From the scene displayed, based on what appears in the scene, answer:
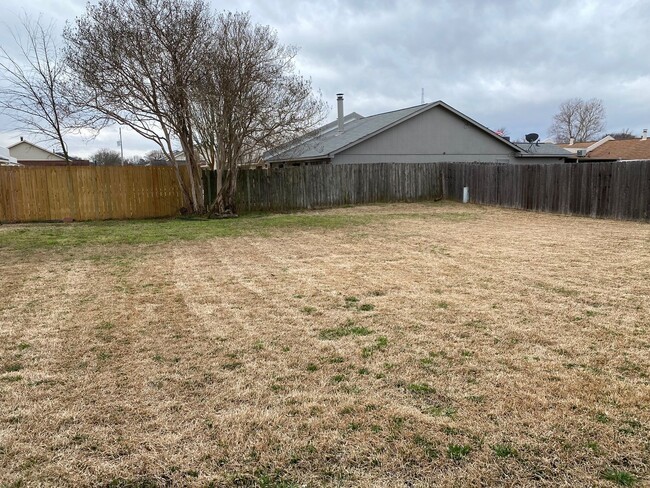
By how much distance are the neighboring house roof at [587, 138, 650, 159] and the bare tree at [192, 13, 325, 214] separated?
26.4 m

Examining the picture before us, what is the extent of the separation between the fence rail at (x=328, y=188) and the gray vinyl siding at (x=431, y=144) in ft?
5.62

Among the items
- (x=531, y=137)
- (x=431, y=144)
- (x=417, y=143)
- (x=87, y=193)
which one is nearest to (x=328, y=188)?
(x=417, y=143)

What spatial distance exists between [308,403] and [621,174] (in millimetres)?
12482

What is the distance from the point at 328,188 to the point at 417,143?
5.45m

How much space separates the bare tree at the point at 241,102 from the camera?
12312mm

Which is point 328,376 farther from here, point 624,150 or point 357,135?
point 624,150

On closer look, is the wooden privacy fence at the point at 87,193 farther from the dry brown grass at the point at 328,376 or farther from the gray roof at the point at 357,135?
the dry brown grass at the point at 328,376

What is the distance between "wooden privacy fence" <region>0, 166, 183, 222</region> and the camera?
521 inches

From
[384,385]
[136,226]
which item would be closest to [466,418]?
[384,385]

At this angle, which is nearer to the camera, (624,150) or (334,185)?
(334,185)

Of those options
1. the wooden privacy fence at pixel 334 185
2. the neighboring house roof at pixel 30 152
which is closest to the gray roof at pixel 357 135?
the wooden privacy fence at pixel 334 185

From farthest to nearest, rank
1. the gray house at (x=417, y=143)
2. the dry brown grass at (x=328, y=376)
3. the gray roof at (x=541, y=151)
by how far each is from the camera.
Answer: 1. the gray roof at (x=541, y=151)
2. the gray house at (x=417, y=143)
3. the dry brown grass at (x=328, y=376)

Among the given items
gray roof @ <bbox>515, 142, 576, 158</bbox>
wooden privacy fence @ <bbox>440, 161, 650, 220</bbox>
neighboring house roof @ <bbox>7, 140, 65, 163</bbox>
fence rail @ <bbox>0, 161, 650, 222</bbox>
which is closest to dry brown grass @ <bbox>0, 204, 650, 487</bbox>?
wooden privacy fence @ <bbox>440, 161, 650, 220</bbox>

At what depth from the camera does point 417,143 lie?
796 inches
